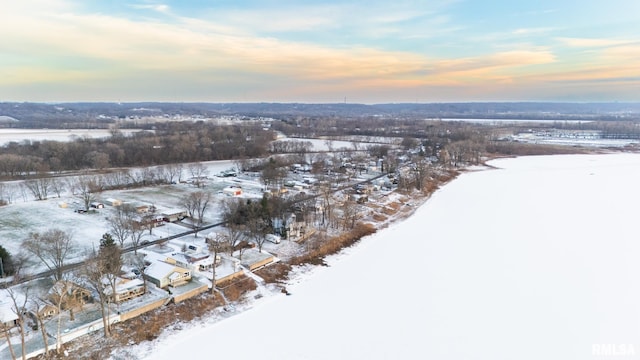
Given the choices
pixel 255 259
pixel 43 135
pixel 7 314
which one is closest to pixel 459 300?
pixel 255 259

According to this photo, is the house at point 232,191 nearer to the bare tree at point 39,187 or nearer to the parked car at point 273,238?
the parked car at point 273,238

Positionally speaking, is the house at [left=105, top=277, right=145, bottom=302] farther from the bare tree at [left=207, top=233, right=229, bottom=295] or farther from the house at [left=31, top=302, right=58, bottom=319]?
the bare tree at [left=207, top=233, right=229, bottom=295]

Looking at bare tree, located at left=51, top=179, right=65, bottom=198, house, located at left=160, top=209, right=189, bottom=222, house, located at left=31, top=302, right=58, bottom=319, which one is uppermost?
bare tree, located at left=51, top=179, right=65, bottom=198

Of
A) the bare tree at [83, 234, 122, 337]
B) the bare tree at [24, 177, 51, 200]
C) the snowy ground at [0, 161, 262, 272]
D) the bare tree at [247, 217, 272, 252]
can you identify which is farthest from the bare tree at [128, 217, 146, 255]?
the bare tree at [24, 177, 51, 200]

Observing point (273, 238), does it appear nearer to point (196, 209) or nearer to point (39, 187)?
point (196, 209)

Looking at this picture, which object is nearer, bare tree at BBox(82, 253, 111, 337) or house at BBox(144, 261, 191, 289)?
bare tree at BBox(82, 253, 111, 337)

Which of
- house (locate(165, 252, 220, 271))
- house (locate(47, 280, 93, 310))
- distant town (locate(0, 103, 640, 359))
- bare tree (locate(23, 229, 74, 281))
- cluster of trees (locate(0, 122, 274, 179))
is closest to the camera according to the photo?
house (locate(47, 280, 93, 310))

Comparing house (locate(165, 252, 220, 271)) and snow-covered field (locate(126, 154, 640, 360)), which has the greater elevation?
house (locate(165, 252, 220, 271))
